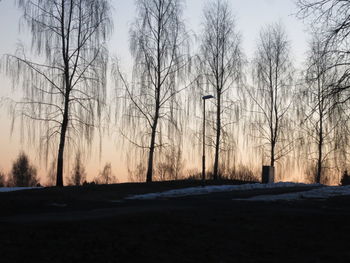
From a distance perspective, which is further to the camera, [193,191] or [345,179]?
[345,179]

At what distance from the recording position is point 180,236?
10328mm

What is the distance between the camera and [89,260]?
8.37 metres

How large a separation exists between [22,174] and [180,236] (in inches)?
3346


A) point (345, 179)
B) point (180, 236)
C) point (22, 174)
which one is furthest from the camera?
point (22, 174)

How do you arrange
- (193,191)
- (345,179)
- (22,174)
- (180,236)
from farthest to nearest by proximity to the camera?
(22,174) < (345,179) < (193,191) < (180,236)

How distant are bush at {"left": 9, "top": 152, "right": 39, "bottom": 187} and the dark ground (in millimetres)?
79052

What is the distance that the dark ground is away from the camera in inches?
346

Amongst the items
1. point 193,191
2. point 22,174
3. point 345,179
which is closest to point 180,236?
point 193,191

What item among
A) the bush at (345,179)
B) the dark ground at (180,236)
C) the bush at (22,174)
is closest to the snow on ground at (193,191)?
the dark ground at (180,236)

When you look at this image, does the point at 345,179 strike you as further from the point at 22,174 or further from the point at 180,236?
the point at 22,174

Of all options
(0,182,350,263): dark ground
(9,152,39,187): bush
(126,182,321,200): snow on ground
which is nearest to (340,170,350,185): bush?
(126,182,321,200): snow on ground

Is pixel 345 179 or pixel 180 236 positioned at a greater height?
pixel 345 179

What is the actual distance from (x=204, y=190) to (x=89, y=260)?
17.5 meters

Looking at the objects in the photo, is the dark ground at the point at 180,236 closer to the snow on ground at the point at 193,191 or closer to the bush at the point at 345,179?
the snow on ground at the point at 193,191
